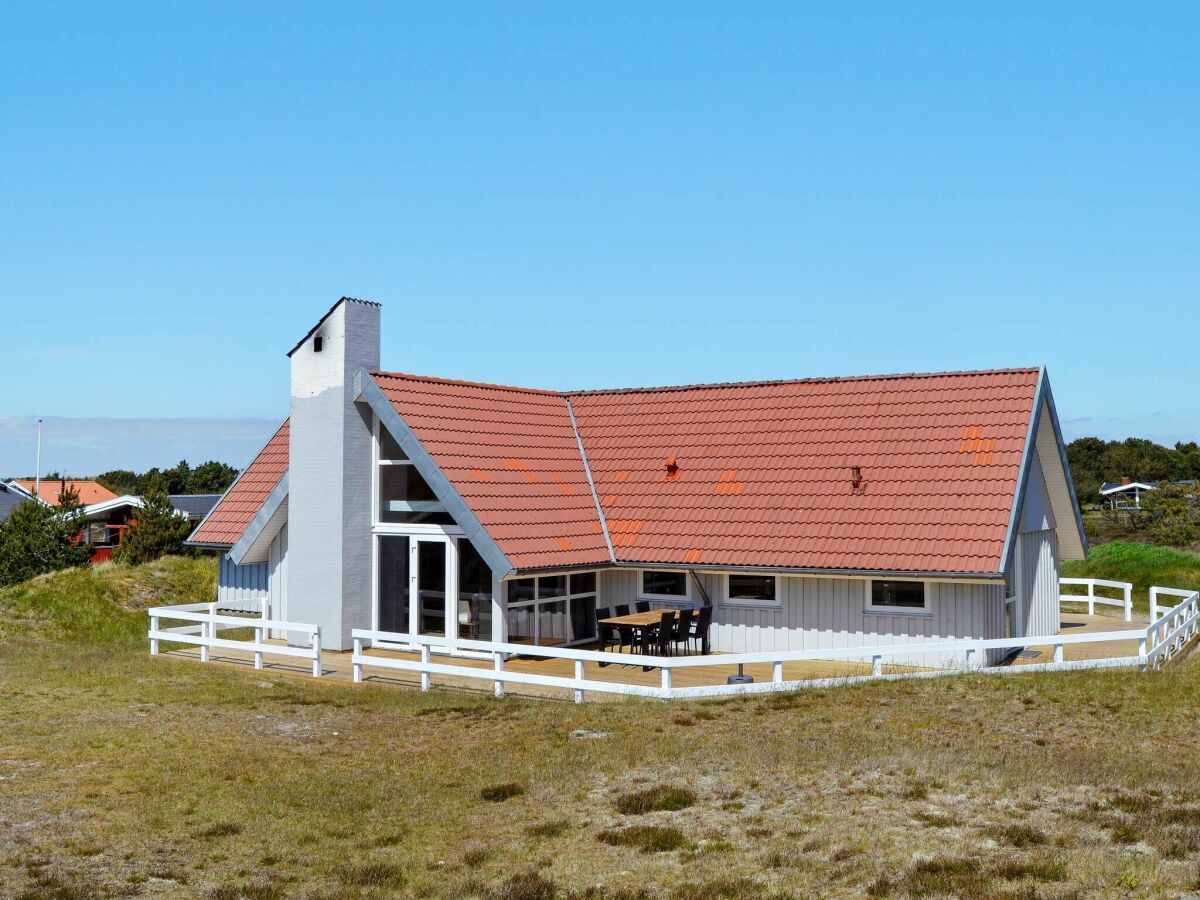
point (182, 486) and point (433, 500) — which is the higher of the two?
point (182, 486)

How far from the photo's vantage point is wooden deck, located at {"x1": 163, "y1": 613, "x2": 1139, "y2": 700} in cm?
1991

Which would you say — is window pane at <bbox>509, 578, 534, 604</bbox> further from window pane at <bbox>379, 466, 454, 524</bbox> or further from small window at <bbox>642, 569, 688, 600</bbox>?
small window at <bbox>642, 569, 688, 600</bbox>

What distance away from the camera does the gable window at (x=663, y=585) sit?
2383cm

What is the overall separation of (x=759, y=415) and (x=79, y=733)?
15.0 meters

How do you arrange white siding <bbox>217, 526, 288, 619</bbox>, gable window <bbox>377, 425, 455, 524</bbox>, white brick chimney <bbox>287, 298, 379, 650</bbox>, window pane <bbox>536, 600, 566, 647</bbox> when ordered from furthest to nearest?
white siding <bbox>217, 526, 288, 619</bbox> < white brick chimney <bbox>287, 298, 379, 650</bbox> < gable window <bbox>377, 425, 455, 524</bbox> < window pane <bbox>536, 600, 566, 647</bbox>

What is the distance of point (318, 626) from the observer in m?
22.2

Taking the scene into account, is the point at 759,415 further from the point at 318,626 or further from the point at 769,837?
the point at 769,837

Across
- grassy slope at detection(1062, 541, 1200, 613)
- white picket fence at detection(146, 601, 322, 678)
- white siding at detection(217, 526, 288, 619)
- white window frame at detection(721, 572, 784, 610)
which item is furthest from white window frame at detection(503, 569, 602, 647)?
grassy slope at detection(1062, 541, 1200, 613)

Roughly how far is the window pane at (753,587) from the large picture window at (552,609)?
9.74 ft

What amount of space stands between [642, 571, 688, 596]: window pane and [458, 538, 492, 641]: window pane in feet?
10.9

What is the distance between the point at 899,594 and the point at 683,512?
4768 millimetres

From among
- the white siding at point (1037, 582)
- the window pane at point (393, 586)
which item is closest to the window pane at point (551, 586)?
the window pane at point (393, 586)

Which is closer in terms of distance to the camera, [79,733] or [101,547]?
[79,733]

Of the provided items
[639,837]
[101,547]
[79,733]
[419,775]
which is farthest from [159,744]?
[101,547]
